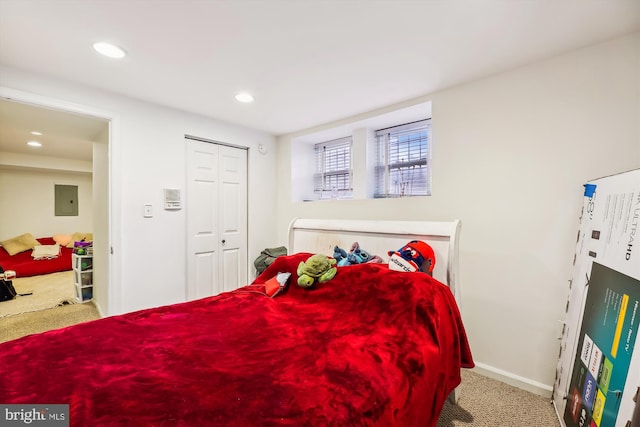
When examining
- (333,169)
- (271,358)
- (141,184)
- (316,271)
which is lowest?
(271,358)

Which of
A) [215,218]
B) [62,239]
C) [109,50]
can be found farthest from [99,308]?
[62,239]

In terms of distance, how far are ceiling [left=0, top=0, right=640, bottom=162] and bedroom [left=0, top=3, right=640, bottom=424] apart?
124 millimetres

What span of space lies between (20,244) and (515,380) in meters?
7.98

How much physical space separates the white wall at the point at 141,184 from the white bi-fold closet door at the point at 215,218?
0.44 ft

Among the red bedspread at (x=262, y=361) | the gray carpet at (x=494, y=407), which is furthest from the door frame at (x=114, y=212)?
the gray carpet at (x=494, y=407)

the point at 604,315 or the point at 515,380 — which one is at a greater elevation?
the point at 604,315

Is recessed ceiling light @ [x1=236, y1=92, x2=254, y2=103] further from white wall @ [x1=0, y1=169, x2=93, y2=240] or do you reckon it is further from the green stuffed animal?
white wall @ [x1=0, y1=169, x2=93, y2=240]

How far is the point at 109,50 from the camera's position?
1.80 m

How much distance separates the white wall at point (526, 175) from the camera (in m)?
1.71

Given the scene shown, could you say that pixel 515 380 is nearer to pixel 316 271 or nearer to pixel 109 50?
pixel 316 271

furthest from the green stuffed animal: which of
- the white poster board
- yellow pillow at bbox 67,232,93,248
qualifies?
yellow pillow at bbox 67,232,93,248

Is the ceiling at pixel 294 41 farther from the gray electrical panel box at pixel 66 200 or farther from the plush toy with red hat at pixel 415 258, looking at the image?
the gray electrical panel box at pixel 66 200

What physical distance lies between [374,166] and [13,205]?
23.7ft

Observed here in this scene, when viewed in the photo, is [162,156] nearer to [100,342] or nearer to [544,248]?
[100,342]
